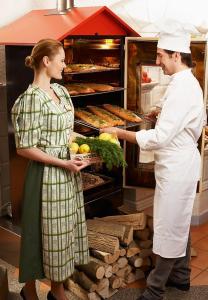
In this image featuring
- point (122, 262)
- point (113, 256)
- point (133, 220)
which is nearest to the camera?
point (113, 256)

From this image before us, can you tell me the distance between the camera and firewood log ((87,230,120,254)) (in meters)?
2.96

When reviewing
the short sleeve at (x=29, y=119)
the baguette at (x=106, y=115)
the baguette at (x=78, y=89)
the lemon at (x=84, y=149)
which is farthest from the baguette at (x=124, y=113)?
the short sleeve at (x=29, y=119)

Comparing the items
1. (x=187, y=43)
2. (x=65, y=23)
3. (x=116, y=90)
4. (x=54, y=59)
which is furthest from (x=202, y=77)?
(x=54, y=59)

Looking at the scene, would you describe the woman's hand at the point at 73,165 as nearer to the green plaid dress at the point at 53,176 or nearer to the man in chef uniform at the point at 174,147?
the green plaid dress at the point at 53,176

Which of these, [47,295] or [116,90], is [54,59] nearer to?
[116,90]

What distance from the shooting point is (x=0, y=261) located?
3352mm

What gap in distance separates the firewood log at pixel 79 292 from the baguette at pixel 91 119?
111cm

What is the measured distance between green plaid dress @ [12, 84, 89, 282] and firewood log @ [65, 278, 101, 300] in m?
0.37

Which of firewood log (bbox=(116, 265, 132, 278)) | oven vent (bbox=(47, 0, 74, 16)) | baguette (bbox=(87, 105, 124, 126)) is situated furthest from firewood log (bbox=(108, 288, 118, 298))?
oven vent (bbox=(47, 0, 74, 16))

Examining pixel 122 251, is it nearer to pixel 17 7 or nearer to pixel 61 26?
pixel 61 26

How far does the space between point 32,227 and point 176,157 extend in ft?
3.14

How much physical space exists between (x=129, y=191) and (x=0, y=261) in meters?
1.50

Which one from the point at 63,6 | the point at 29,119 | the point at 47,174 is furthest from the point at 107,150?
the point at 63,6

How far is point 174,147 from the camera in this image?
2.63 m
